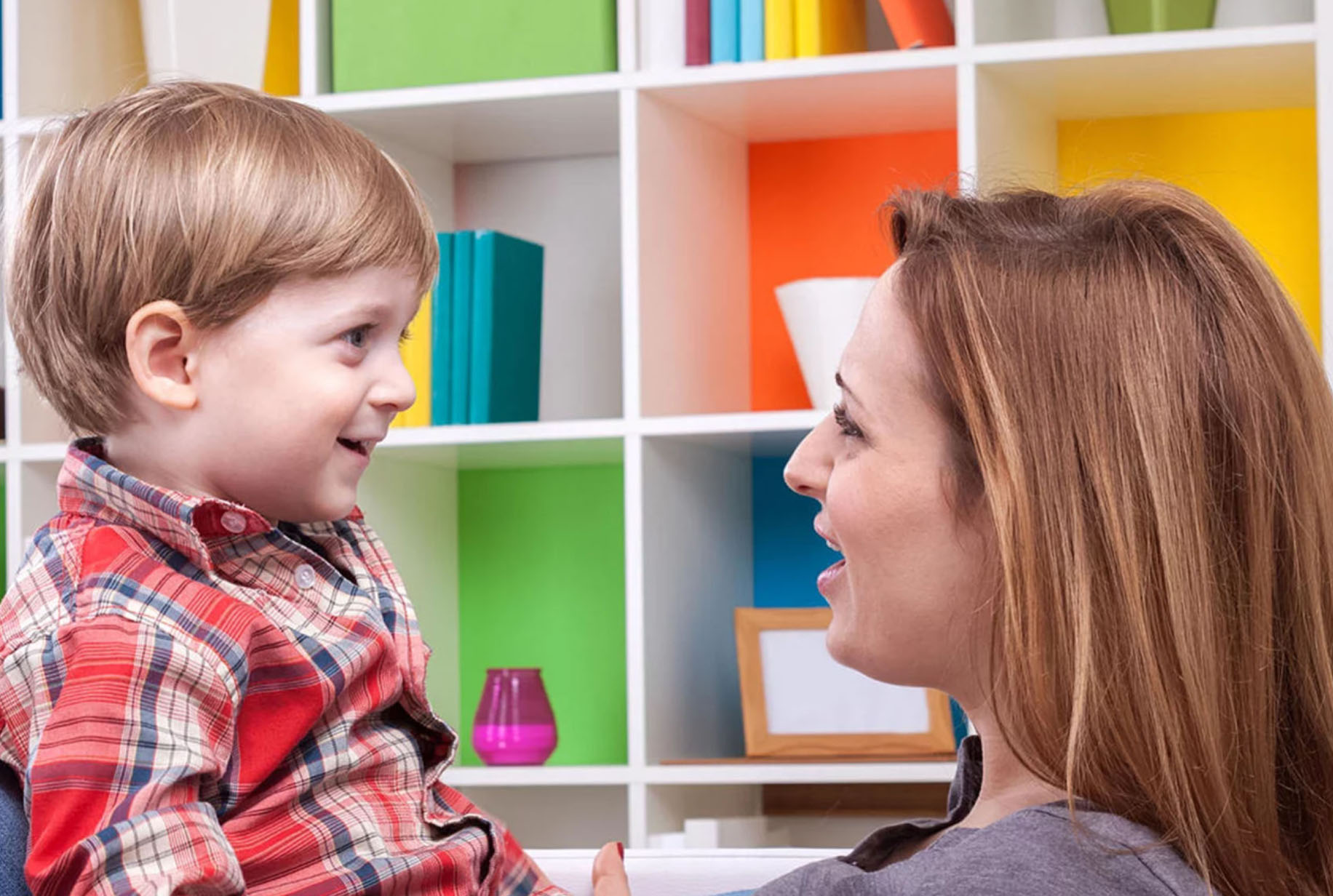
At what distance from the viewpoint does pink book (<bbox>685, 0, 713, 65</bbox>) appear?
2295mm

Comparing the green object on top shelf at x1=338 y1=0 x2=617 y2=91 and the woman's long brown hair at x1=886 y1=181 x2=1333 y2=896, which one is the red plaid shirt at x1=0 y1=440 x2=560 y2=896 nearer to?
the woman's long brown hair at x1=886 y1=181 x2=1333 y2=896

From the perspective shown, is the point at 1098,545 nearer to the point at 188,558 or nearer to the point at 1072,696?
the point at 1072,696

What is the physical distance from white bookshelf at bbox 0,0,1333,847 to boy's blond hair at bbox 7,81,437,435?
100cm

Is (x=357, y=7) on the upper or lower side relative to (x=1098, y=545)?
upper

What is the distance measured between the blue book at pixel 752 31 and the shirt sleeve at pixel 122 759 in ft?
4.90

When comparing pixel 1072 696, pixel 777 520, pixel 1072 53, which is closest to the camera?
pixel 1072 696

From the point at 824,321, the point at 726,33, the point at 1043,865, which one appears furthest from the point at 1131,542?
the point at 726,33

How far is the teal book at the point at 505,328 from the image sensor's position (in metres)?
2.35

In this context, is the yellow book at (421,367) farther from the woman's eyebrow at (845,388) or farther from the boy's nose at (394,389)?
→ the woman's eyebrow at (845,388)

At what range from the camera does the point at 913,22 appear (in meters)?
2.23

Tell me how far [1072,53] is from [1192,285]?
1323 millimetres

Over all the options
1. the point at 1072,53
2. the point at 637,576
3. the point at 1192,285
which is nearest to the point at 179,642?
the point at 1192,285

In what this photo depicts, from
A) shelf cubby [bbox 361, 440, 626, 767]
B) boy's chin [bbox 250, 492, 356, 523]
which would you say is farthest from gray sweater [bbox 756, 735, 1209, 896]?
shelf cubby [bbox 361, 440, 626, 767]

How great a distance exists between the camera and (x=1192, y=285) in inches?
36.7
